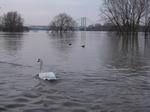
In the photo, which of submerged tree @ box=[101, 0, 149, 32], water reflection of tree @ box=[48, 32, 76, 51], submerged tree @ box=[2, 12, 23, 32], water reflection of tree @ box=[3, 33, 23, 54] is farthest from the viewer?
submerged tree @ box=[2, 12, 23, 32]

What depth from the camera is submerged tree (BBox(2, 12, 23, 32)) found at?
124 metres

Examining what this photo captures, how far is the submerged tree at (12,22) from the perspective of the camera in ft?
406

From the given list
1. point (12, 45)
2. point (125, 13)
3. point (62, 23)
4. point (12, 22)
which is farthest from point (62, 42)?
point (62, 23)

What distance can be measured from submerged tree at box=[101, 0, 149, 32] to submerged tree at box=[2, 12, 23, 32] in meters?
59.0

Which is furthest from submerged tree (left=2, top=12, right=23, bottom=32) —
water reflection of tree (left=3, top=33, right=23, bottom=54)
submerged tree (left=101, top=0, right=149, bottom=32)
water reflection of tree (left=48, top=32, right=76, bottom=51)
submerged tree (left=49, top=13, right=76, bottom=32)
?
water reflection of tree (left=3, top=33, right=23, bottom=54)

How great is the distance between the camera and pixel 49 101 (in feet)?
24.7

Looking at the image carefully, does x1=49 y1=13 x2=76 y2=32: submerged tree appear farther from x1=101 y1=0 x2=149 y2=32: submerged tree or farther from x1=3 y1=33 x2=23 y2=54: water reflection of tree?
x1=3 y1=33 x2=23 y2=54: water reflection of tree

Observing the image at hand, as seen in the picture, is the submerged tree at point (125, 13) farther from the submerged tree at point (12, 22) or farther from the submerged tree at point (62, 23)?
the submerged tree at point (62, 23)

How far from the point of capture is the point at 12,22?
125125 mm

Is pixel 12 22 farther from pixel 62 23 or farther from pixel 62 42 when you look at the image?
pixel 62 42

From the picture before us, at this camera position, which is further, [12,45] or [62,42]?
[62,42]

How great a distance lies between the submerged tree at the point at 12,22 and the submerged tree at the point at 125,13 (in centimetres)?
5904

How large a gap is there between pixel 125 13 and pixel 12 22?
68.3 m

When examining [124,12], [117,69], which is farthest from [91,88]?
[124,12]
